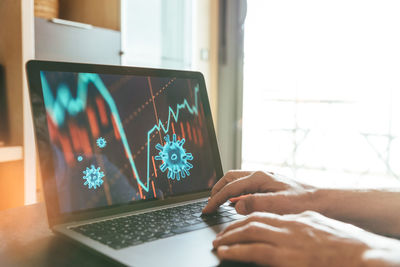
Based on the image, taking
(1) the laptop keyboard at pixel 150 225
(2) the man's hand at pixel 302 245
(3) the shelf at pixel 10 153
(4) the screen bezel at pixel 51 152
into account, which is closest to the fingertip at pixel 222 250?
(2) the man's hand at pixel 302 245

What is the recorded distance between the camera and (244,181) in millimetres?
692

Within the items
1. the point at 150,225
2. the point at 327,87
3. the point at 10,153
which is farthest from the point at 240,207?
the point at 327,87

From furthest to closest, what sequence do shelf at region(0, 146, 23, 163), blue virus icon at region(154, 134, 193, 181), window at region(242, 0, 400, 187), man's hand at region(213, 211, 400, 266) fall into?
window at region(242, 0, 400, 187) < shelf at region(0, 146, 23, 163) < blue virus icon at region(154, 134, 193, 181) < man's hand at region(213, 211, 400, 266)

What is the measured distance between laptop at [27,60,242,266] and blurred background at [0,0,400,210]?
1020mm

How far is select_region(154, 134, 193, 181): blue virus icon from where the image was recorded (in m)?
0.75

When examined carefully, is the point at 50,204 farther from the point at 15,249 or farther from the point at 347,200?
the point at 347,200

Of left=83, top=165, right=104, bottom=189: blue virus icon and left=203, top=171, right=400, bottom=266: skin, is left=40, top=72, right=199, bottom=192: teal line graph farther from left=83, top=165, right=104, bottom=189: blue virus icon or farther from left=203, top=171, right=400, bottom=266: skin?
left=203, top=171, right=400, bottom=266: skin

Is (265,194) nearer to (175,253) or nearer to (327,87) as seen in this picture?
(175,253)

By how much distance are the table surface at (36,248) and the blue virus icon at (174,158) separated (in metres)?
0.25

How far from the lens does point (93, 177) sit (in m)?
0.64

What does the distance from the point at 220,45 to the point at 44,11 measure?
156 cm

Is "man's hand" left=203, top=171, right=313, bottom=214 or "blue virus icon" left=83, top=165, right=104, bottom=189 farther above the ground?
"blue virus icon" left=83, top=165, right=104, bottom=189

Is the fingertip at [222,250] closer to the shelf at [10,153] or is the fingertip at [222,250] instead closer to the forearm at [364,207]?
the forearm at [364,207]

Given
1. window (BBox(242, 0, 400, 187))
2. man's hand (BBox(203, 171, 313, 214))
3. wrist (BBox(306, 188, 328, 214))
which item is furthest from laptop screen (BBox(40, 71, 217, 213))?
window (BBox(242, 0, 400, 187))
